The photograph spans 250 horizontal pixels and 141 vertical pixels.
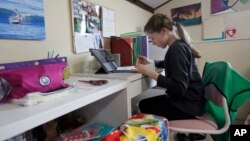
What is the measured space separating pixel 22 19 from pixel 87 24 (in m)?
0.55

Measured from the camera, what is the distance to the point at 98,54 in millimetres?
1300

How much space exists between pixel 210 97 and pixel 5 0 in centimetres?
130

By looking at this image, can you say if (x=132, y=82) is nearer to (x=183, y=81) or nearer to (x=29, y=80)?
(x=183, y=81)

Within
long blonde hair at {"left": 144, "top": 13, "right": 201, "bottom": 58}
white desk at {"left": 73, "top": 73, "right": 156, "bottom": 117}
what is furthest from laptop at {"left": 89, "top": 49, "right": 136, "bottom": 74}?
long blonde hair at {"left": 144, "top": 13, "right": 201, "bottom": 58}

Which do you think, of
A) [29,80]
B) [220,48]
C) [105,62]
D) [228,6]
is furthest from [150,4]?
[29,80]

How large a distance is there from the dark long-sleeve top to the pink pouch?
61 cm

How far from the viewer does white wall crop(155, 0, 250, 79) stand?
7.79ft

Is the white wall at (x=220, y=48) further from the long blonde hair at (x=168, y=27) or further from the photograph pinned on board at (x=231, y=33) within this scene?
the long blonde hair at (x=168, y=27)

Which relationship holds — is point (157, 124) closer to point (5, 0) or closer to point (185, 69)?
point (185, 69)

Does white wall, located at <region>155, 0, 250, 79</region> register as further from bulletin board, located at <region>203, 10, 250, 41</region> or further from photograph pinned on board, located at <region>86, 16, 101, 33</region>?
photograph pinned on board, located at <region>86, 16, 101, 33</region>

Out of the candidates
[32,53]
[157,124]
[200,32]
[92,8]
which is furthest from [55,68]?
[200,32]

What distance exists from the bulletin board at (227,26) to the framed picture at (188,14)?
126 mm

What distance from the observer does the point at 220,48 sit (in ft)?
8.16

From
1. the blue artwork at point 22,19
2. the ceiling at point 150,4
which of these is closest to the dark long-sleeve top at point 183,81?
the blue artwork at point 22,19
